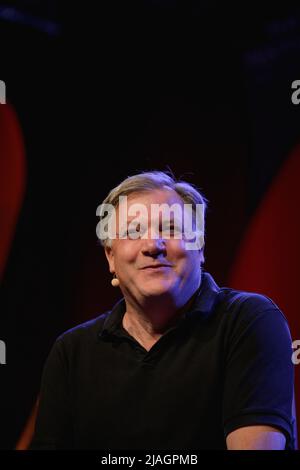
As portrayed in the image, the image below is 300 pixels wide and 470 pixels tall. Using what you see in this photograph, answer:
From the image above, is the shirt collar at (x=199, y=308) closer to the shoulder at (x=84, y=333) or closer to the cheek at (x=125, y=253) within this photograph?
the shoulder at (x=84, y=333)

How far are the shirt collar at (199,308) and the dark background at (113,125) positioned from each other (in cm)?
128

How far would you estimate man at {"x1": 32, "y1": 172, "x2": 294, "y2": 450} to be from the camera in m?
1.55

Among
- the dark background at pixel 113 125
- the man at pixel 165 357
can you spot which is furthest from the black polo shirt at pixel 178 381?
the dark background at pixel 113 125

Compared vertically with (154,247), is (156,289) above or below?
below

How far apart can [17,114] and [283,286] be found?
6.16ft

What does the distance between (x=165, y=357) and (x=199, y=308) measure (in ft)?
0.62

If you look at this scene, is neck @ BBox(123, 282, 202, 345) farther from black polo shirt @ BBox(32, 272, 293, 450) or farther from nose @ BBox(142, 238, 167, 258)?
nose @ BBox(142, 238, 167, 258)

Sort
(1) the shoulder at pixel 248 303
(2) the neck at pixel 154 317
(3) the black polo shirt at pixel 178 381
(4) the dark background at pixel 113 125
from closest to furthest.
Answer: (3) the black polo shirt at pixel 178 381 → (1) the shoulder at pixel 248 303 → (2) the neck at pixel 154 317 → (4) the dark background at pixel 113 125

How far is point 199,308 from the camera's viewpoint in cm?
177

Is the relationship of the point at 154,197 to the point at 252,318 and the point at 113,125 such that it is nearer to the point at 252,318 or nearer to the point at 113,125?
the point at 252,318

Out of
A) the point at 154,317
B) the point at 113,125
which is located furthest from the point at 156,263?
the point at 113,125

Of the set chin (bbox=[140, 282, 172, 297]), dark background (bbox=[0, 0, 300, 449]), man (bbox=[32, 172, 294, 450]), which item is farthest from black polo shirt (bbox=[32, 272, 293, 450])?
dark background (bbox=[0, 0, 300, 449])

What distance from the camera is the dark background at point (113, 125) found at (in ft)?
10.2

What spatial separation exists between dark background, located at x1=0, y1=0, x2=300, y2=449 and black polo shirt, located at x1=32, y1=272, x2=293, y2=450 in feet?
4.67
